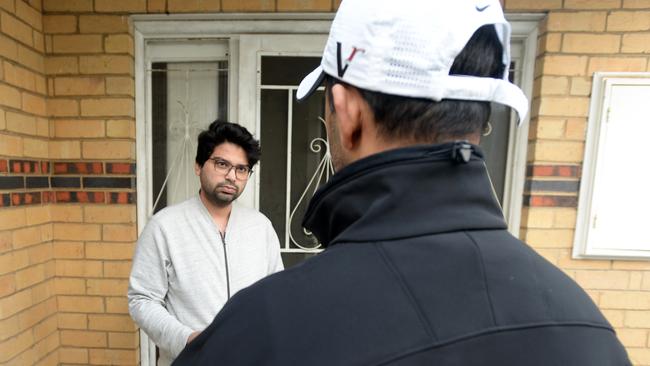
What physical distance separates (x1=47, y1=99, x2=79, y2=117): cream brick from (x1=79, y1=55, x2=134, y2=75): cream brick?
0.66 ft

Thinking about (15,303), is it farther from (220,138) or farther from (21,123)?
(220,138)

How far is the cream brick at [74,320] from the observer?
212cm

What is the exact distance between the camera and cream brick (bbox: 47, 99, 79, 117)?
200cm

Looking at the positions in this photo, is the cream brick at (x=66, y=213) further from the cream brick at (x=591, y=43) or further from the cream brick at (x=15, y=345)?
the cream brick at (x=591, y=43)

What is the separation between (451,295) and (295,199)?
1.75 metres

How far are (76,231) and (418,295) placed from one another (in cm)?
230

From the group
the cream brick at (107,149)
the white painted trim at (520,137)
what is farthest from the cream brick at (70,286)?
the white painted trim at (520,137)

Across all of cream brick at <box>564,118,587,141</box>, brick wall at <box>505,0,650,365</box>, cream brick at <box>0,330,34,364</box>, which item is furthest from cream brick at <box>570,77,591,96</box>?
cream brick at <box>0,330,34,364</box>

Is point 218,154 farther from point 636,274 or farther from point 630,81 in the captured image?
point 636,274

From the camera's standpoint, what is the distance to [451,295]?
50 cm

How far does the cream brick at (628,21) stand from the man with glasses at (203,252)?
206 cm

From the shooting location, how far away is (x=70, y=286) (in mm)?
2102

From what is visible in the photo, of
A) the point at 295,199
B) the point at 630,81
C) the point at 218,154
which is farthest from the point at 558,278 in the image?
the point at 630,81

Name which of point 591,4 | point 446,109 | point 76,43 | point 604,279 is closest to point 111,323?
point 76,43
